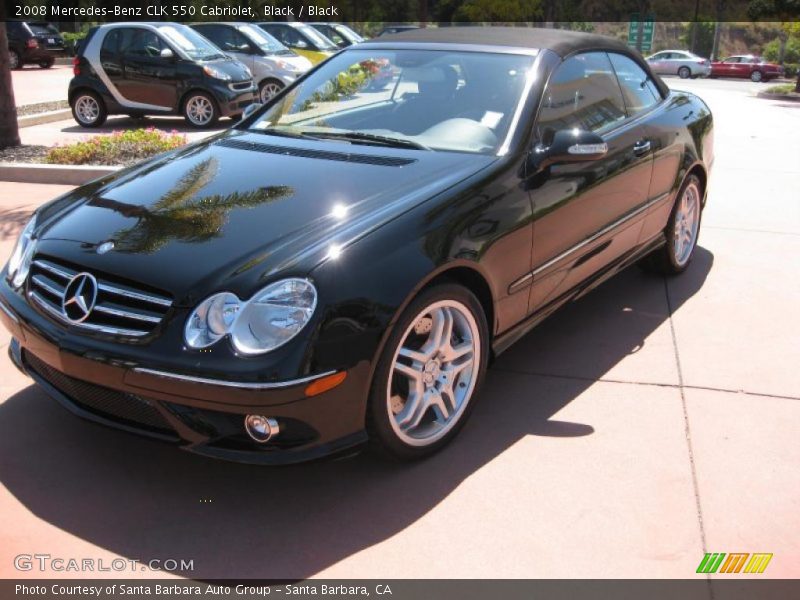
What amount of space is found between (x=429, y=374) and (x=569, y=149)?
3.99 feet

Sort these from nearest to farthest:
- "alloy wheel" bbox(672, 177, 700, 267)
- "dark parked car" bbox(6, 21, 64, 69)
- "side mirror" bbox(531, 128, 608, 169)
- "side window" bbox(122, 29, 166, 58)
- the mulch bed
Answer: "side mirror" bbox(531, 128, 608, 169), "alloy wheel" bbox(672, 177, 700, 267), "side window" bbox(122, 29, 166, 58), the mulch bed, "dark parked car" bbox(6, 21, 64, 69)

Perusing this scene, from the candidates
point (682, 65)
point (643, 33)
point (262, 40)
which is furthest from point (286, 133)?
point (643, 33)

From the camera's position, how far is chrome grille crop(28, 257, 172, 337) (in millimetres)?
2822

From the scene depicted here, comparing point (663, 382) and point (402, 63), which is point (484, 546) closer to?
point (663, 382)

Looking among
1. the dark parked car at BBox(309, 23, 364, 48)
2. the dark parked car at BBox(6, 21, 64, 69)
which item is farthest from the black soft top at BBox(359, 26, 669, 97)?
the dark parked car at BBox(6, 21, 64, 69)

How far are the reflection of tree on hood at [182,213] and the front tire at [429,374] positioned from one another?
796mm

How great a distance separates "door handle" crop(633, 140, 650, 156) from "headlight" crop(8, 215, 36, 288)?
10.2 feet

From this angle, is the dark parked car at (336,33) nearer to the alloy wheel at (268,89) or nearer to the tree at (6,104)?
the alloy wheel at (268,89)

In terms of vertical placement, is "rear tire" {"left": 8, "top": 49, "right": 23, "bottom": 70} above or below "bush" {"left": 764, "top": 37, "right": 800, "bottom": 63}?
above

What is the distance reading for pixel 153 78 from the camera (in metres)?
12.2

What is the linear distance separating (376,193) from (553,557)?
5.07 ft

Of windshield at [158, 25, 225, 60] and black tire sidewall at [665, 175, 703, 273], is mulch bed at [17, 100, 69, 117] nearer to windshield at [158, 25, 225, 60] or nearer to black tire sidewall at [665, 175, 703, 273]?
windshield at [158, 25, 225, 60]

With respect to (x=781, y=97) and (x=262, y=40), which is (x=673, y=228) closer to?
(x=262, y=40)

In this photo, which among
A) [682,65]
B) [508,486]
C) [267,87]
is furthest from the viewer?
[682,65]
